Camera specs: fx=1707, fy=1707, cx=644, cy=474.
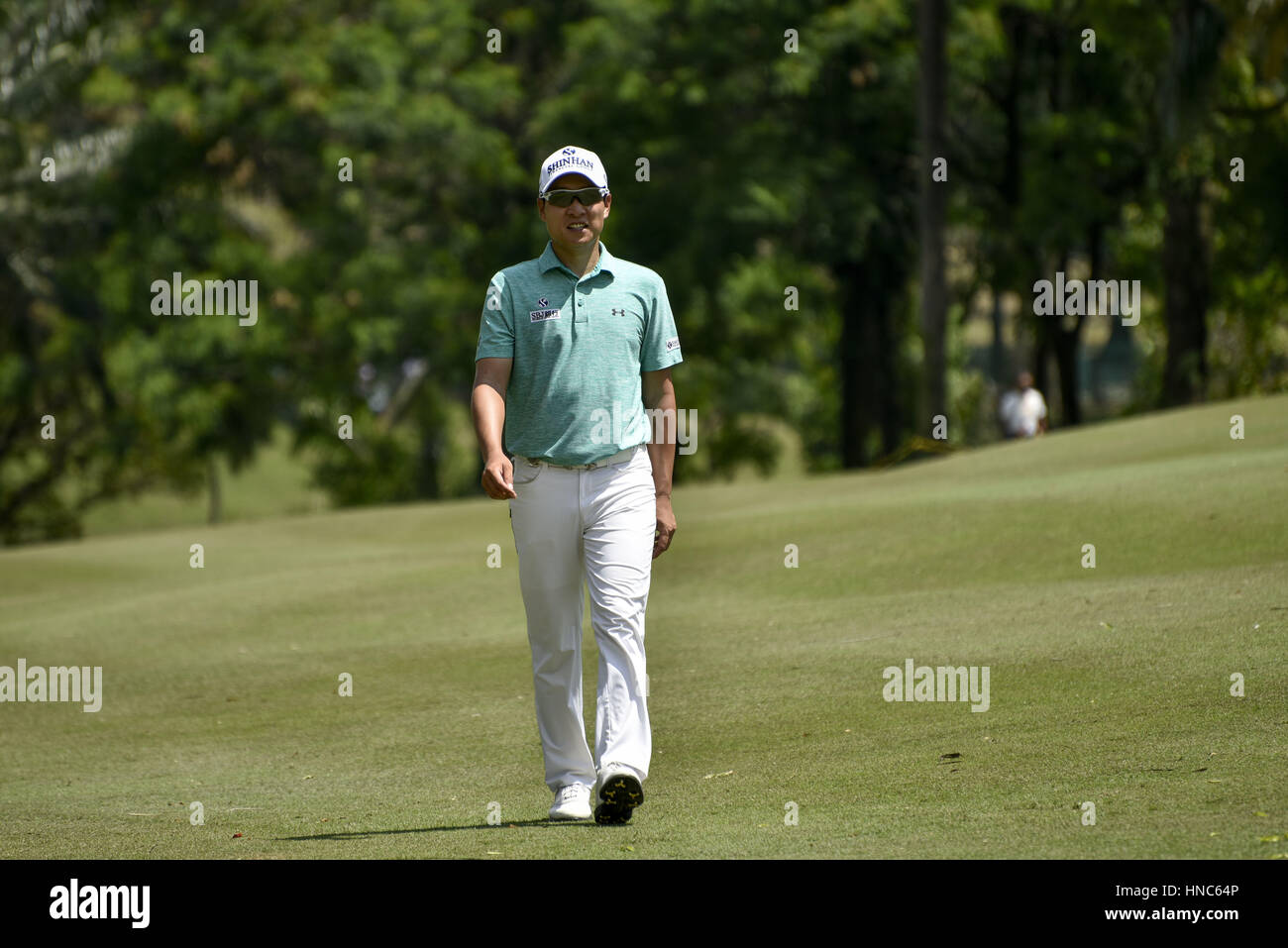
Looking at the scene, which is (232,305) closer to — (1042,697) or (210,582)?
(210,582)

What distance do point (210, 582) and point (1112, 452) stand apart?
1036 cm

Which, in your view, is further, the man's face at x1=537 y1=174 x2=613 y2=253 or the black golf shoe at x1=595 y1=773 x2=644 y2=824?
the man's face at x1=537 y1=174 x2=613 y2=253

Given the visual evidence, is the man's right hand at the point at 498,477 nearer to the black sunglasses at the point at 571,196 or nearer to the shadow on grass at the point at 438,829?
the black sunglasses at the point at 571,196

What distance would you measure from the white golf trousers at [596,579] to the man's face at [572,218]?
33.2 inches

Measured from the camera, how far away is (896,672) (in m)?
9.76

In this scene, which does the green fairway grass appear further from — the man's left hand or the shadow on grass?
the man's left hand

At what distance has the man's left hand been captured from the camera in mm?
6969

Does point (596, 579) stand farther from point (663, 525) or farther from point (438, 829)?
point (438, 829)

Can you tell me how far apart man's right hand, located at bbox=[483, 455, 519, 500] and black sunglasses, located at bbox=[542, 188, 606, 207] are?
104cm

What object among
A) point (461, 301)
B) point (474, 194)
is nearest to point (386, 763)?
point (461, 301)

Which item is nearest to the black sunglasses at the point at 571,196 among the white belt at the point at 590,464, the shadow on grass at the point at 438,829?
the white belt at the point at 590,464

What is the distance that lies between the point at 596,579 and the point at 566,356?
0.88 meters

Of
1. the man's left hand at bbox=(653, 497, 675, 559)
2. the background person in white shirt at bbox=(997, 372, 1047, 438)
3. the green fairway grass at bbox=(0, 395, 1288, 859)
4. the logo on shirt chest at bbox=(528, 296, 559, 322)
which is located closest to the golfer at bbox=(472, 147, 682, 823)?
the logo on shirt chest at bbox=(528, 296, 559, 322)

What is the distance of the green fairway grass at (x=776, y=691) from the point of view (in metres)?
6.50
